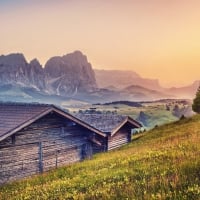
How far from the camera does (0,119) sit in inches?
822

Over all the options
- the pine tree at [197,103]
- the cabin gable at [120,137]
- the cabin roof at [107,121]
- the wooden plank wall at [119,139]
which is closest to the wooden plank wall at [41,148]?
the cabin roof at [107,121]

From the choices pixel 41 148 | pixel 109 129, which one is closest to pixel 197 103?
pixel 109 129

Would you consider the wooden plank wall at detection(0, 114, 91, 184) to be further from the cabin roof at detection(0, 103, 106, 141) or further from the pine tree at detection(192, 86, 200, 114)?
the pine tree at detection(192, 86, 200, 114)

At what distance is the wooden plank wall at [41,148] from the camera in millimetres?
20250

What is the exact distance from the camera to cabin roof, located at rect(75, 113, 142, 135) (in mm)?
32597

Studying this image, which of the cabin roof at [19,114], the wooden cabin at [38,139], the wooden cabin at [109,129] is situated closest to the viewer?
the cabin roof at [19,114]

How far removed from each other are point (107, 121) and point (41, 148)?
12.8 metres

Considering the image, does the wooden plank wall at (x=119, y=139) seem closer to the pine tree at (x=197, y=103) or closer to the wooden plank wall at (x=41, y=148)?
the wooden plank wall at (x=41, y=148)

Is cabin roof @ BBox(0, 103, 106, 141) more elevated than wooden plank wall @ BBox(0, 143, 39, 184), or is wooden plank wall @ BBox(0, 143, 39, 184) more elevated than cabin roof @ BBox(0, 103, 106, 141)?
cabin roof @ BBox(0, 103, 106, 141)

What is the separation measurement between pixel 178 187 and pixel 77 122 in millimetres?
15946

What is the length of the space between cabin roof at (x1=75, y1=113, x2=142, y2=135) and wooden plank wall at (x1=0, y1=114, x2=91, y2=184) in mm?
5323

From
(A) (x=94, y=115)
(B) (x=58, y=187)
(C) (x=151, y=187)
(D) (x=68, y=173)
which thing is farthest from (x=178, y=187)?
(A) (x=94, y=115)

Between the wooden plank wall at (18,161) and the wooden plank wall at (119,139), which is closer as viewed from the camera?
the wooden plank wall at (18,161)

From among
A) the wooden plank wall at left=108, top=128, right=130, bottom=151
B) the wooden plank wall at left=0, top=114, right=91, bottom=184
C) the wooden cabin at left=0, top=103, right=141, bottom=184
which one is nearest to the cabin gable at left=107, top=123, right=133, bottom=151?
the wooden plank wall at left=108, top=128, right=130, bottom=151
